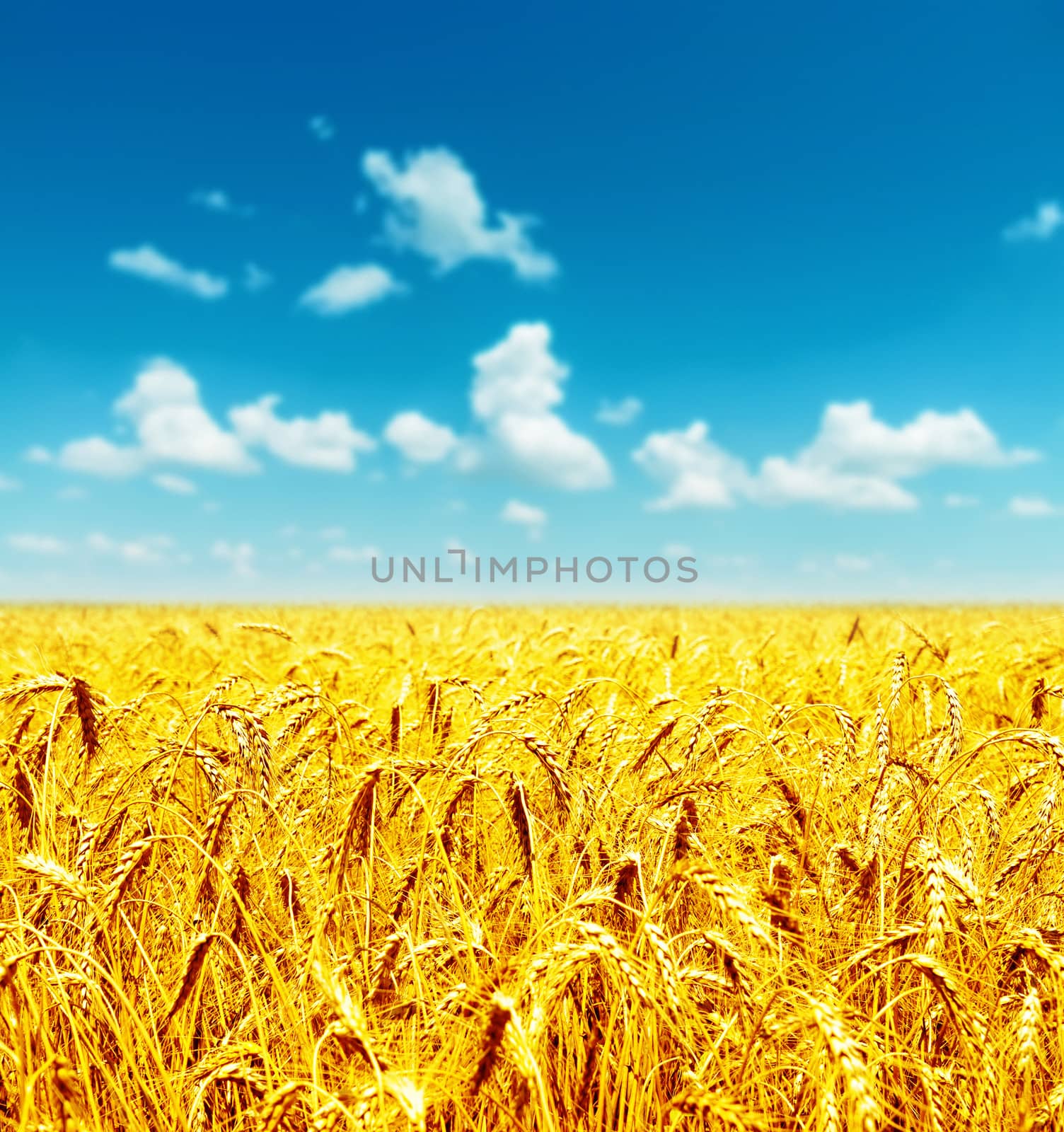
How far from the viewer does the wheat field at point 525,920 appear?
1.67m

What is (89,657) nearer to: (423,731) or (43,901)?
(423,731)

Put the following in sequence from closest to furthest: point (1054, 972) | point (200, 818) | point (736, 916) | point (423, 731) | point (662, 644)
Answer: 1. point (736, 916)
2. point (1054, 972)
3. point (200, 818)
4. point (423, 731)
5. point (662, 644)

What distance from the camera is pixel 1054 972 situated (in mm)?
1859

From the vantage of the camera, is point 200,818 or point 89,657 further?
point 89,657

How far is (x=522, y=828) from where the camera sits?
2.25 metres

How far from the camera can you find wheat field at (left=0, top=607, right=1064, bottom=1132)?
1665 mm

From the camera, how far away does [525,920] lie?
8.21ft

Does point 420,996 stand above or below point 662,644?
below

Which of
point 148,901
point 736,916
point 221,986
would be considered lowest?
point 221,986

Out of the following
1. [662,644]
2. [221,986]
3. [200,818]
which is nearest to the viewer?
[221,986]

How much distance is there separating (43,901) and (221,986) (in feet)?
1.80

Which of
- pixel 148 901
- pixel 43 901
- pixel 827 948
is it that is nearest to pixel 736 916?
pixel 827 948

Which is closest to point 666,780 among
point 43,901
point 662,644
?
point 43,901

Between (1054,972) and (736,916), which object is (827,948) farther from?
(736,916)
